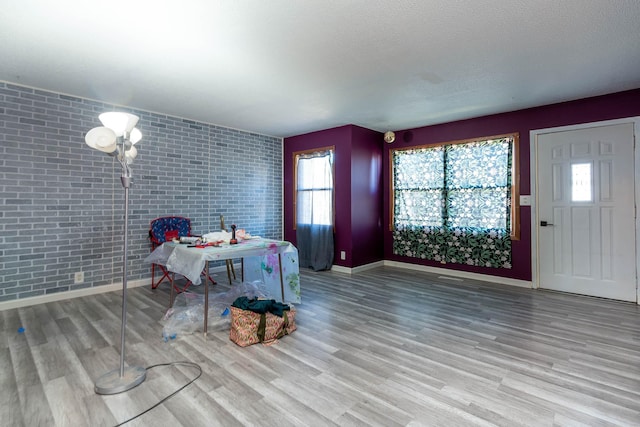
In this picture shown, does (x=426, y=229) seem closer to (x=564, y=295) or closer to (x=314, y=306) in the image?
(x=564, y=295)

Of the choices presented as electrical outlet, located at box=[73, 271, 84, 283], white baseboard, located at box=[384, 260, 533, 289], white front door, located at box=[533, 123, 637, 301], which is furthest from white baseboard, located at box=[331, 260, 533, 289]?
electrical outlet, located at box=[73, 271, 84, 283]

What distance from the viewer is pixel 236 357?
2402mm

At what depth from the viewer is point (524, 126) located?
435cm

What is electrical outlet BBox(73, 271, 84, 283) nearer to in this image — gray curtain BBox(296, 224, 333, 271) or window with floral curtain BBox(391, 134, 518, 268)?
gray curtain BBox(296, 224, 333, 271)

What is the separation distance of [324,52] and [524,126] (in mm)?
3157

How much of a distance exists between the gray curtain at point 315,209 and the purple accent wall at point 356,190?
142mm

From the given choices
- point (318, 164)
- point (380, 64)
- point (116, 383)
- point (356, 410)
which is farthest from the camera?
point (318, 164)

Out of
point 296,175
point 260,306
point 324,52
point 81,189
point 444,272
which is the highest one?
point 324,52

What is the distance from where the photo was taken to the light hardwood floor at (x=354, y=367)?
1.75m

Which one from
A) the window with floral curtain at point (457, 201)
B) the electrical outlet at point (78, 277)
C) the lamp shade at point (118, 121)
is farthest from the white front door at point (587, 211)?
the electrical outlet at point (78, 277)

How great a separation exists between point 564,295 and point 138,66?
5.36 m

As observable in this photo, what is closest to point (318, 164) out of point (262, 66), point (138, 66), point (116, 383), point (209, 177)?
point (209, 177)

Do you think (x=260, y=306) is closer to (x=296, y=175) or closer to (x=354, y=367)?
(x=354, y=367)

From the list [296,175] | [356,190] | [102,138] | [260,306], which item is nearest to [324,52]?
[102,138]
